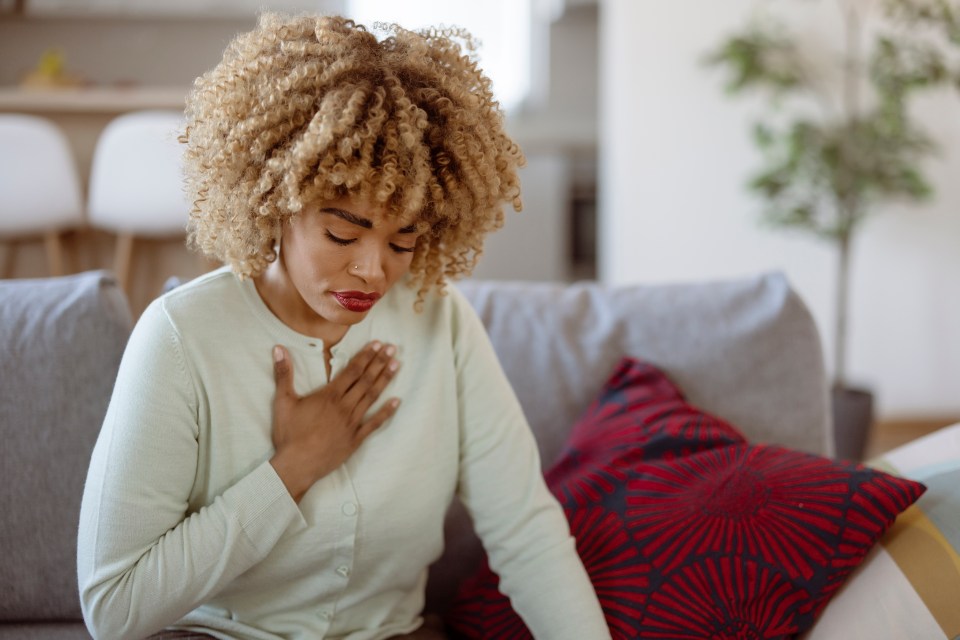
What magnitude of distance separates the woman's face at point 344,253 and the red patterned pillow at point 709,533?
45 centimetres

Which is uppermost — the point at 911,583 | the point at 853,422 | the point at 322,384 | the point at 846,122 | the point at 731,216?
the point at 846,122

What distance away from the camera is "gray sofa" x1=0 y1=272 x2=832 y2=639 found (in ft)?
4.15

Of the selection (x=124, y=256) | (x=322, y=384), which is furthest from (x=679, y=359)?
(x=124, y=256)

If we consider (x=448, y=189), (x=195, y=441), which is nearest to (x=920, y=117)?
(x=448, y=189)

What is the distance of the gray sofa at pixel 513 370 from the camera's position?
126cm

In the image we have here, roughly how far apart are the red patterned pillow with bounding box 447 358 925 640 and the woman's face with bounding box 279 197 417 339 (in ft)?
1.46

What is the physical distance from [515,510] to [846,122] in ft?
8.60

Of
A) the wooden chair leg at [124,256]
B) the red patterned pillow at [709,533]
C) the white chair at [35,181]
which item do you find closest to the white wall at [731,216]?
the wooden chair leg at [124,256]

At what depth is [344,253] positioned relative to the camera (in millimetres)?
990

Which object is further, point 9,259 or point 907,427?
point 907,427

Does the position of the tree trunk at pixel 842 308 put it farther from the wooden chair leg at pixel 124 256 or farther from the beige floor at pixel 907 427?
the wooden chair leg at pixel 124 256

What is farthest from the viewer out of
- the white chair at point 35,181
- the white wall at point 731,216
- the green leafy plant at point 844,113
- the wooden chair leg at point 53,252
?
the white wall at point 731,216

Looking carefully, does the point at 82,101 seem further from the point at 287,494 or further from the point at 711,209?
the point at 287,494

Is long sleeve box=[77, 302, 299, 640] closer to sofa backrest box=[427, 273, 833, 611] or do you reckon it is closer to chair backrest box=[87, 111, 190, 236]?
A: sofa backrest box=[427, 273, 833, 611]
